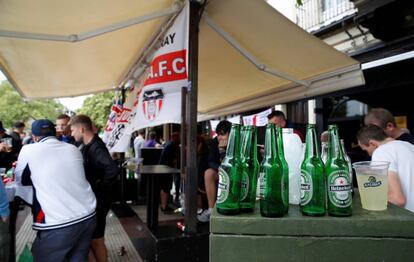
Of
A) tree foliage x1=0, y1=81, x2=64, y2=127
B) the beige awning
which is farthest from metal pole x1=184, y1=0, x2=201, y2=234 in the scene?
tree foliage x1=0, y1=81, x2=64, y2=127

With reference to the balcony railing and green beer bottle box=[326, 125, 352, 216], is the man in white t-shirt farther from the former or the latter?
the balcony railing

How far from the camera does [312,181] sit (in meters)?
1.29

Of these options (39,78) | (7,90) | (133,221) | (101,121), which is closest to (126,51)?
(39,78)

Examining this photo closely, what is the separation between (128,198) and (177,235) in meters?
4.12

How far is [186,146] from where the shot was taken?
11.4 feet

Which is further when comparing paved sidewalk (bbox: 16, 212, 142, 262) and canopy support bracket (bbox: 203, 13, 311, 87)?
paved sidewalk (bbox: 16, 212, 142, 262)

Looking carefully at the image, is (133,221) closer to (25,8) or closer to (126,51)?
(126,51)

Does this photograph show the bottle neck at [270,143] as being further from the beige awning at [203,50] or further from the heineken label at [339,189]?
the beige awning at [203,50]

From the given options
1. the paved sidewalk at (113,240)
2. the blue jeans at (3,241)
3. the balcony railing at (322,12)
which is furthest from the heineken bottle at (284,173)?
the balcony railing at (322,12)

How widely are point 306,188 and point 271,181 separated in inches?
5.8

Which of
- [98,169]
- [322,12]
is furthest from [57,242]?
[322,12]

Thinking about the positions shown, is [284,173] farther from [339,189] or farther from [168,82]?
[168,82]

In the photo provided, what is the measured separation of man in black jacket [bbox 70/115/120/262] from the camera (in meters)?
3.33

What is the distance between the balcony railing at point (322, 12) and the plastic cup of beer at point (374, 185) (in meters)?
6.91
